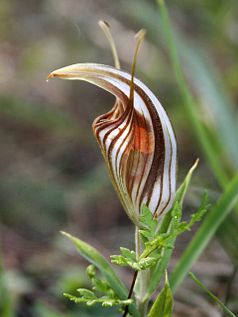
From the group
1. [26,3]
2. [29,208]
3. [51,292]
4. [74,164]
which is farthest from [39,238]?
[26,3]

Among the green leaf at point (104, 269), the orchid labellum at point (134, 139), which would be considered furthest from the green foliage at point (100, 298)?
the orchid labellum at point (134, 139)

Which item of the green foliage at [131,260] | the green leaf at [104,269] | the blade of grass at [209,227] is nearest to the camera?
the green foliage at [131,260]

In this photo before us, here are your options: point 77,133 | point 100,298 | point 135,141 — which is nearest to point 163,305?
point 100,298

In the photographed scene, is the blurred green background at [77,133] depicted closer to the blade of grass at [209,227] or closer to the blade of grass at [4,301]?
the blade of grass at [4,301]

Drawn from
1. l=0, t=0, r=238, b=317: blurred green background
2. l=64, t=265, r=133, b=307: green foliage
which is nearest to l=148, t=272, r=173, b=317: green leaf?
l=64, t=265, r=133, b=307: green foliage

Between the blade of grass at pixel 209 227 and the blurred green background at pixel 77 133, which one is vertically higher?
the blurred green background at pixel 77 133

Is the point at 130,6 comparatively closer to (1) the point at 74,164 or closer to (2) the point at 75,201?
(1) the point at 74,164
